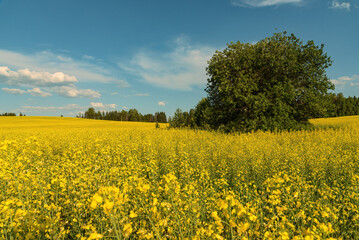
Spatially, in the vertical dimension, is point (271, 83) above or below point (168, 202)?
above

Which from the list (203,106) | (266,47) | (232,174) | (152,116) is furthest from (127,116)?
(232,174)

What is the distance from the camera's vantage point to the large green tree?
1534 centimetres

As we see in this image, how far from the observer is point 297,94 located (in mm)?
15891

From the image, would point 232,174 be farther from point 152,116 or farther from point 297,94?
point 152,116

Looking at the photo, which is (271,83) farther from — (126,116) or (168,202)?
(126,116)

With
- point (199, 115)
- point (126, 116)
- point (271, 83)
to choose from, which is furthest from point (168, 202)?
point (126, 116)

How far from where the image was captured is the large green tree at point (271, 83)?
15.3m

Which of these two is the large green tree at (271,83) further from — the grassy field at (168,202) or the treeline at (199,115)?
the grassy field at (168,202)

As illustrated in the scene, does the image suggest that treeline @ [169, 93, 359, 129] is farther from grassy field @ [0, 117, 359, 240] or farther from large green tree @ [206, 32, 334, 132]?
grassy field @ [0, 117, 359, 240]

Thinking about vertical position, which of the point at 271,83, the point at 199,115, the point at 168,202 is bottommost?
the point at 168,202

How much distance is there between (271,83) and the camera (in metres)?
16.9

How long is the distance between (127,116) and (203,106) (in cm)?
8156

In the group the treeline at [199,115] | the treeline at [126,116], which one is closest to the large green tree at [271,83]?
the treeline at [199,115]

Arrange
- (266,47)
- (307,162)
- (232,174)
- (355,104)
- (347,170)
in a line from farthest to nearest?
(355,104) < (266,47) < (307,162) < (232,174) < (347,170)
